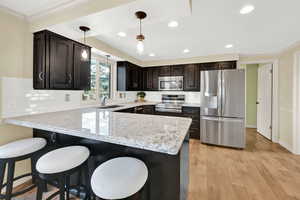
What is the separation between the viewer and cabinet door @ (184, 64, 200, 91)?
3.95 m

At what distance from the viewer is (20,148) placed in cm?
131

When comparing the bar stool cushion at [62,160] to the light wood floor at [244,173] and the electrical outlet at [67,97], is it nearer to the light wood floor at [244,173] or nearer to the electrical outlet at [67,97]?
the light wood floor at [244,173]

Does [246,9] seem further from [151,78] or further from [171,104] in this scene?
[151,78]

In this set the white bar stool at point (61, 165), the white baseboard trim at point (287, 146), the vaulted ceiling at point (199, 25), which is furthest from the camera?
the white baseboard trim at point (287, 146)

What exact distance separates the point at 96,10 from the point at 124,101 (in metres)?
2.75

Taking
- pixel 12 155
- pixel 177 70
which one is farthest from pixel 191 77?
pixel 12 155

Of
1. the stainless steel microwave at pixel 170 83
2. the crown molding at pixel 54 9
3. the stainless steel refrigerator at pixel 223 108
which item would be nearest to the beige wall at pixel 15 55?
the crown molding at pixel 54 9

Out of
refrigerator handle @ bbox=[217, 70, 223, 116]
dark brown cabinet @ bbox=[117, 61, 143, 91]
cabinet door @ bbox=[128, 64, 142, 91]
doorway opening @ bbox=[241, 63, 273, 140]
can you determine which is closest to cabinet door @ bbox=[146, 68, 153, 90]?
cabinet door @ bbox=[128, 64, 142, 91]

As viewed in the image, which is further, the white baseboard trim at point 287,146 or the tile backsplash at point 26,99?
the white baseboard trim at point 287,146

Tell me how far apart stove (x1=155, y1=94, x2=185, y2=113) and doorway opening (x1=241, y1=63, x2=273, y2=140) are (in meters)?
2.31

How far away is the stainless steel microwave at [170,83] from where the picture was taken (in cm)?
415

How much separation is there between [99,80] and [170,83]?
86.9 inches

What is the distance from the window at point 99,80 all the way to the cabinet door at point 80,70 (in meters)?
0.55

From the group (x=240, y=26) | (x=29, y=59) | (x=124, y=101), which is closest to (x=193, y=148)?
(x=124, y=101)
